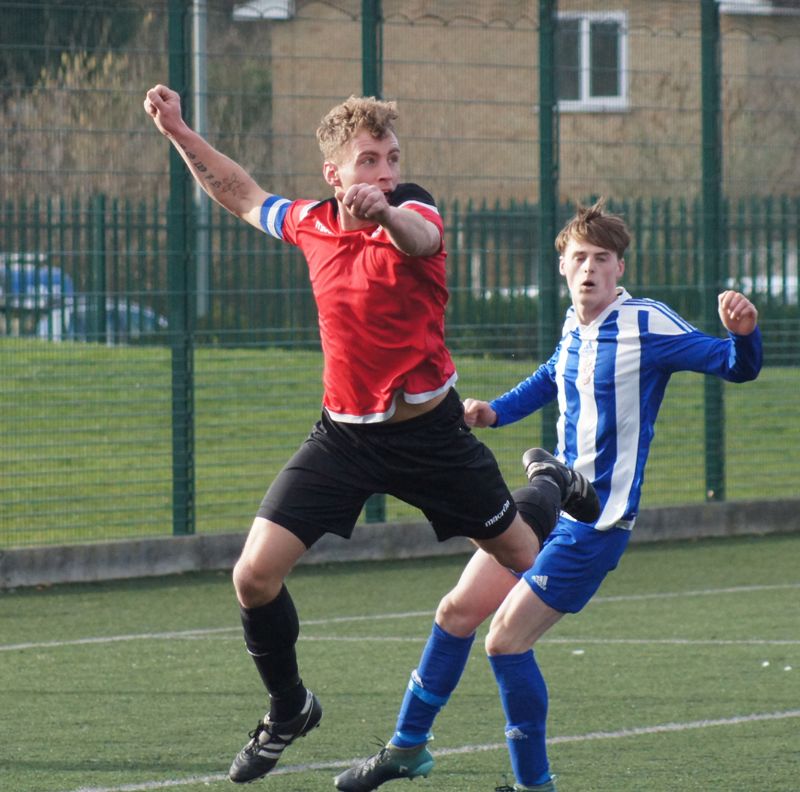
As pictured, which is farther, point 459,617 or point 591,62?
point 591,62

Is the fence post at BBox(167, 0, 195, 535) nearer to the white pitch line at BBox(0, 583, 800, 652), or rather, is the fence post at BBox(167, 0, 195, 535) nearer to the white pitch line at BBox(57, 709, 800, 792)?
the white pitch line at BBox(0, 583, 800, 652)

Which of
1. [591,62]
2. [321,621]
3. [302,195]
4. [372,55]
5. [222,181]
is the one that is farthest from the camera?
[591,62]

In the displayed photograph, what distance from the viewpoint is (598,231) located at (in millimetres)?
6133

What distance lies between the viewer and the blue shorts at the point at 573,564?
19.6ft

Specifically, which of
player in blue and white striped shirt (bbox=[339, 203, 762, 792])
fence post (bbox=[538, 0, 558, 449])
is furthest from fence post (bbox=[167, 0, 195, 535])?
player in blue and white striped shirt (bbox=[339, 203, 762, 792])

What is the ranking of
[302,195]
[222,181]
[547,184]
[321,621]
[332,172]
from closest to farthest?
1. [332,172]
2. [222,181]
3. [321,621]
4. [302,195]
5. [547,184]

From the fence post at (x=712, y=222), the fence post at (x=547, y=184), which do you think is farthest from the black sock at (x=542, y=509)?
the fence post at (x=712, y=222)

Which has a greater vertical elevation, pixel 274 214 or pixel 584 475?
pixel 274 214

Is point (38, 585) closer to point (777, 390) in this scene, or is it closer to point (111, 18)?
point (111, 18)

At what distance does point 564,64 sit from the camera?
1279 cm

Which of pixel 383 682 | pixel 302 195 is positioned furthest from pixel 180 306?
pixel 383 682

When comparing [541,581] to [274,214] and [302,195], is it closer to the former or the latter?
[274,214]

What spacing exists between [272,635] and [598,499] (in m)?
1.18

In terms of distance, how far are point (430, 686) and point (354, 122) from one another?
6.17 ft
